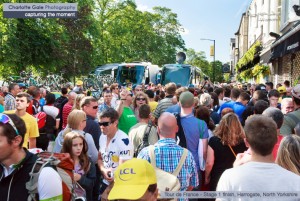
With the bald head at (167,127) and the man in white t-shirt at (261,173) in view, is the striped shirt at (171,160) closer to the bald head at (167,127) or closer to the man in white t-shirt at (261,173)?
the bald head at (167,127)

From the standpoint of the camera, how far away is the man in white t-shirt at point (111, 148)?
516cm

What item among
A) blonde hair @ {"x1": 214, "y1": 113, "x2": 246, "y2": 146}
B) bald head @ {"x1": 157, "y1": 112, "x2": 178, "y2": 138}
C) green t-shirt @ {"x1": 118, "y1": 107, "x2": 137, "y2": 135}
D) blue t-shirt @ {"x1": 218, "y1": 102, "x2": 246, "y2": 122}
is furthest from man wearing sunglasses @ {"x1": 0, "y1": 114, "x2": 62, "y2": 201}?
blue t-shirt @ {"x1": 218, "y1": 102, "x2": 246, "y2": 122}

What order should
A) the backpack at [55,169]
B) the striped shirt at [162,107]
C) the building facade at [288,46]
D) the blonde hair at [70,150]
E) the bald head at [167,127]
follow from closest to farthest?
the backpack at [55,169] → the bald head at [167,127] → the blonde hair at [70,150] → the striped shirt at [162,107] → the building facade at [288,46]

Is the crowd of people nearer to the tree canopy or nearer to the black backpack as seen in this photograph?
the black backpack

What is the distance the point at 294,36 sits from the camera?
1421cm

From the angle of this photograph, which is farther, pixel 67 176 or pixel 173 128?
pixel 173 128

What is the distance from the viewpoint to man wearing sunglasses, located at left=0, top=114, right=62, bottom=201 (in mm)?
2789

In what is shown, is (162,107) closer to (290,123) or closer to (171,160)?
(290,123)

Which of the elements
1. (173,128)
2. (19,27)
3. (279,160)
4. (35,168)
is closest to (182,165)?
(173,128)

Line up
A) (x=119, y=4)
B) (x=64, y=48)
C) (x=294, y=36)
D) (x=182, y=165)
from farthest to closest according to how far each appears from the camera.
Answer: (x=119, y=4)
(x=64, y=48)
(x=294, y=36)
(x=182, y=165)

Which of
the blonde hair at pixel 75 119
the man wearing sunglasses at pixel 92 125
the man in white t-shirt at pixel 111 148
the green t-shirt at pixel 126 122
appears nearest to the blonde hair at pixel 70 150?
the man in white t-shirt at pixel 111 148

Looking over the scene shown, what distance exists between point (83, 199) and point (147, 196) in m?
2.27

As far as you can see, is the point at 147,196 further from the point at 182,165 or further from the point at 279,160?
the point at 182,165

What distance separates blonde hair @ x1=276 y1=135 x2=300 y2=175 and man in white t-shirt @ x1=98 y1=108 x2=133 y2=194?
2119mm
